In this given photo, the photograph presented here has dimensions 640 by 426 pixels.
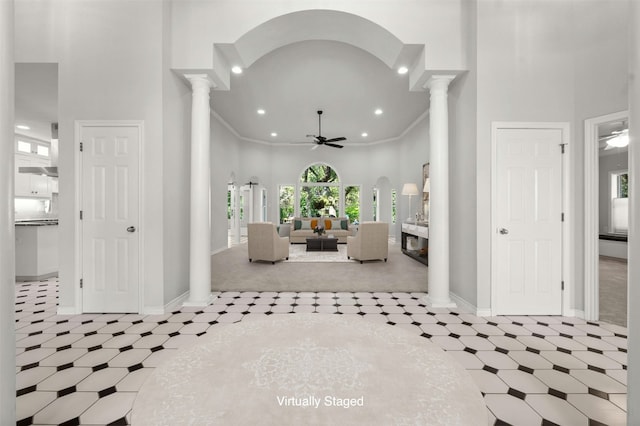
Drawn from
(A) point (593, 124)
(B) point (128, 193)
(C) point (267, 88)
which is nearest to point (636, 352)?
(A) point (593, 124)

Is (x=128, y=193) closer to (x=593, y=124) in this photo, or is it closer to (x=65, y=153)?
(x=65, y=153)

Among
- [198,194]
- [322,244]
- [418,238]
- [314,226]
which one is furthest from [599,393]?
[314,226]

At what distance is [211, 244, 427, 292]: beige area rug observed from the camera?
4.09m

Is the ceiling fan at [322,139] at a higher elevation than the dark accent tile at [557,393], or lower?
higher

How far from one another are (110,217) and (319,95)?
461 cm

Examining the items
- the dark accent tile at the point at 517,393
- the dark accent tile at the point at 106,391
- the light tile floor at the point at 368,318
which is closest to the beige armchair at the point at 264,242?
the light tile floor at the point at 368,318

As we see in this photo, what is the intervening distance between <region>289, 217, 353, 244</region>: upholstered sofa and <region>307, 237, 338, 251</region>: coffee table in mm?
1098

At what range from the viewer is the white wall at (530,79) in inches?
118

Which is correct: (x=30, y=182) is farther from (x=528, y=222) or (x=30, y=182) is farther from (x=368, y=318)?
(x=528, y=222)

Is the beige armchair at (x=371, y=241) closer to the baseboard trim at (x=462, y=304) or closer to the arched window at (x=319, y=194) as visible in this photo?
the baseboard trim at (x=462, y=304)

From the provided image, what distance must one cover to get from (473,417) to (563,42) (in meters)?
3.94

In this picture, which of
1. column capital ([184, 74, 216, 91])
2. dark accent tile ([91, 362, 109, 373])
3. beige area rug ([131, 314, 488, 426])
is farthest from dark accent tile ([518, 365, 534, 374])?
column capital ([184, 74, 216, 91])

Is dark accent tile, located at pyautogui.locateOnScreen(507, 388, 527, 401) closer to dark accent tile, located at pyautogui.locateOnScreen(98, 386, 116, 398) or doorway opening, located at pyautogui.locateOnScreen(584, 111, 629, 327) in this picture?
doorway opening, located at pyautogui.locateOnScreen(584, 111, 629, 327)

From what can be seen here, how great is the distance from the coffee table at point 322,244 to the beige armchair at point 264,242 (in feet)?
5.22
